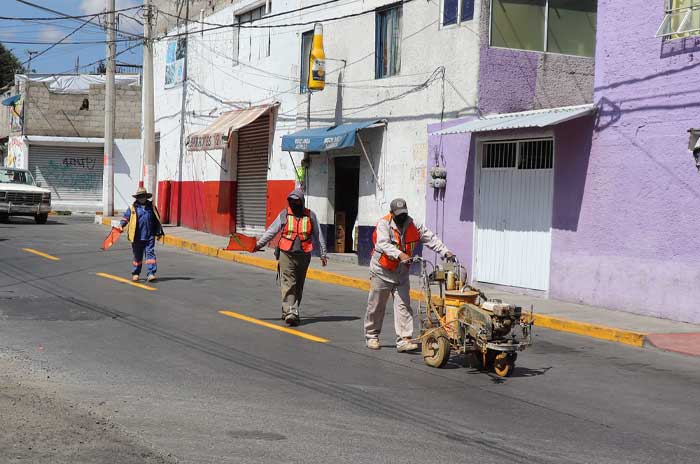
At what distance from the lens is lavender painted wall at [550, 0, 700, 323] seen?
13422 millimetres

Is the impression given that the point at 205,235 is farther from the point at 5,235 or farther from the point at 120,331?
the point at 120,331

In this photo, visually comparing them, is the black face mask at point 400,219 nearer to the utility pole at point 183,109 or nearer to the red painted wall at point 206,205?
the red painted wall at point 206,205

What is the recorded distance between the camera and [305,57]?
23.3m

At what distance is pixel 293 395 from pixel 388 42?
534 inches

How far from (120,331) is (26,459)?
17.6 feet

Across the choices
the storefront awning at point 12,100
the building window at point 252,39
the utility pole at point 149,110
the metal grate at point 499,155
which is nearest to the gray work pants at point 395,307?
the metal grate at point 499,155

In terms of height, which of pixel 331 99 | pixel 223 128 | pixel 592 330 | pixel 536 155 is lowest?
pixel 592 330

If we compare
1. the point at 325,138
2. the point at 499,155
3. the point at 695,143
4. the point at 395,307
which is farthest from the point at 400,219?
the point at 325,138

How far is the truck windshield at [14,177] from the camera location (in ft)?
105

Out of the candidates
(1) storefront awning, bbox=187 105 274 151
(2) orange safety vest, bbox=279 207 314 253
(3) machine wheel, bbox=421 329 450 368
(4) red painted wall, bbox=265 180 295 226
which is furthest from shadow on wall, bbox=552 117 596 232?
(1) storefront awning, bbox=187 105 274 151

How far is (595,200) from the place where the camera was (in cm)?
1498

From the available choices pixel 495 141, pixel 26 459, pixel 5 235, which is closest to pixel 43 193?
pixel 5 235

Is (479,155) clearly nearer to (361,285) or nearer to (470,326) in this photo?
(361,285)

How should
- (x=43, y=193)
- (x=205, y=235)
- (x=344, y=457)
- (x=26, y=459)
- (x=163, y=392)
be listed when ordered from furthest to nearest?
(x=43, y=193)
(x=205, y=235)
(x=163, y=392)
(x=344, y=457)
(x=26, y=459)
